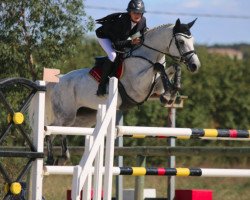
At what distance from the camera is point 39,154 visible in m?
5.64

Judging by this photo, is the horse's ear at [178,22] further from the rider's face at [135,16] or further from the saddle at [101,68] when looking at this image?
the saddle at [101,68]

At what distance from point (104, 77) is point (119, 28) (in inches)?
20.8

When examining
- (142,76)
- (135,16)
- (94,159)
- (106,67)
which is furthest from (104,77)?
(94,159)

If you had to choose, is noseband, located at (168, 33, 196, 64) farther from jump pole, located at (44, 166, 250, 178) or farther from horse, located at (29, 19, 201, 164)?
jump pole, located at (44, 166, 250, 178)

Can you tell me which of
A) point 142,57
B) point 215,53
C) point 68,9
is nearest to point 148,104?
point 215,53

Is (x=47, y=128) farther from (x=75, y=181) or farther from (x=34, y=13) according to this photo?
(x=34, y=13)

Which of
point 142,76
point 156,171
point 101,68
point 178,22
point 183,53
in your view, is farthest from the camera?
point 101,68

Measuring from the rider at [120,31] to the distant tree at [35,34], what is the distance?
127 cm

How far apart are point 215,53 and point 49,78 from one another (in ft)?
39.0

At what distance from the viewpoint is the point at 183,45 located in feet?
27.3

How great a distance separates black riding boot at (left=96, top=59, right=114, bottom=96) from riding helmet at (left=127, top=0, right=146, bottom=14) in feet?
1.98

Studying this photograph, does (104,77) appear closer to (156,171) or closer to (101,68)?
(101,68)

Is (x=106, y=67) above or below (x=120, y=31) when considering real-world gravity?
below

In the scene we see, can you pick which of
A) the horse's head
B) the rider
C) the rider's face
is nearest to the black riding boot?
the rider
